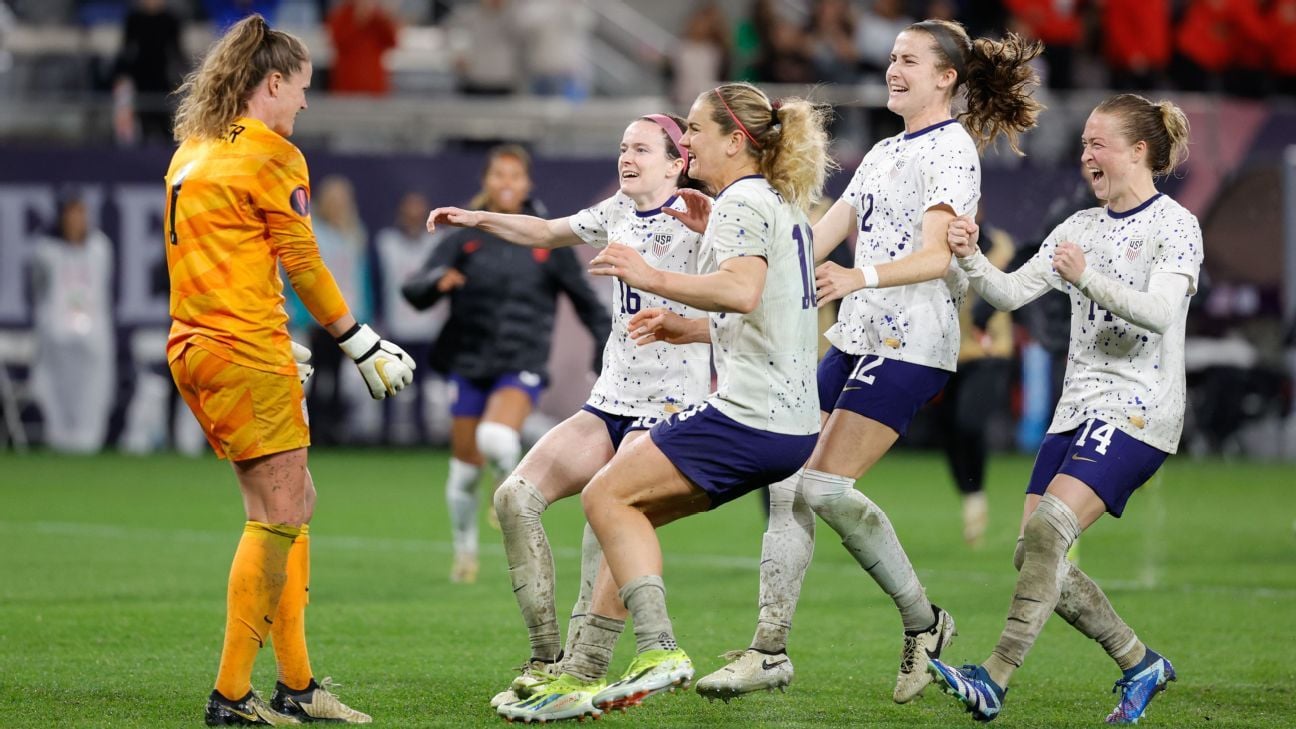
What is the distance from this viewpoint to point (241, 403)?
6.12m

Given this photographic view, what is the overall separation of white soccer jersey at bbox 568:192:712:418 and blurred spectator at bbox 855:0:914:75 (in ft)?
46.1

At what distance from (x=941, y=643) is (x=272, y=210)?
2.99 meters

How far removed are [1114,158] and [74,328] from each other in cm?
1380

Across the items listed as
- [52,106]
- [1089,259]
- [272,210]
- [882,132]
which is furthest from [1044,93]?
[272,210]

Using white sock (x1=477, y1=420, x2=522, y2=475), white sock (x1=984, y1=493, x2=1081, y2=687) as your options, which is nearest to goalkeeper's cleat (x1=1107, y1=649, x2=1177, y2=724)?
white sock (x1=984, y1=493, x2=1081, y2=687)

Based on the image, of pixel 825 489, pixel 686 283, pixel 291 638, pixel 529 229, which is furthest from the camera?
pixel 529 229

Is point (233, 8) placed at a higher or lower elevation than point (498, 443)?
higher

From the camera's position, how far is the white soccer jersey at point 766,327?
6.04m

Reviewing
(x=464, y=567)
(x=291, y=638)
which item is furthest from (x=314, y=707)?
(x=464, y=567)

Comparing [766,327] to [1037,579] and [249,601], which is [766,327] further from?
[249,601]

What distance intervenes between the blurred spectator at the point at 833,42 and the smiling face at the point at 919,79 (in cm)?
1325

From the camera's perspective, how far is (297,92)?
6.34 metres

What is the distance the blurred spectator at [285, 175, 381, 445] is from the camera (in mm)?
18672

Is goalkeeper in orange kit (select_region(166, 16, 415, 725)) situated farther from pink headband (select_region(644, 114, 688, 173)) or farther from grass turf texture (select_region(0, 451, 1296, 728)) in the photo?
pink headband (select_region(644, 114, 688, 173))
